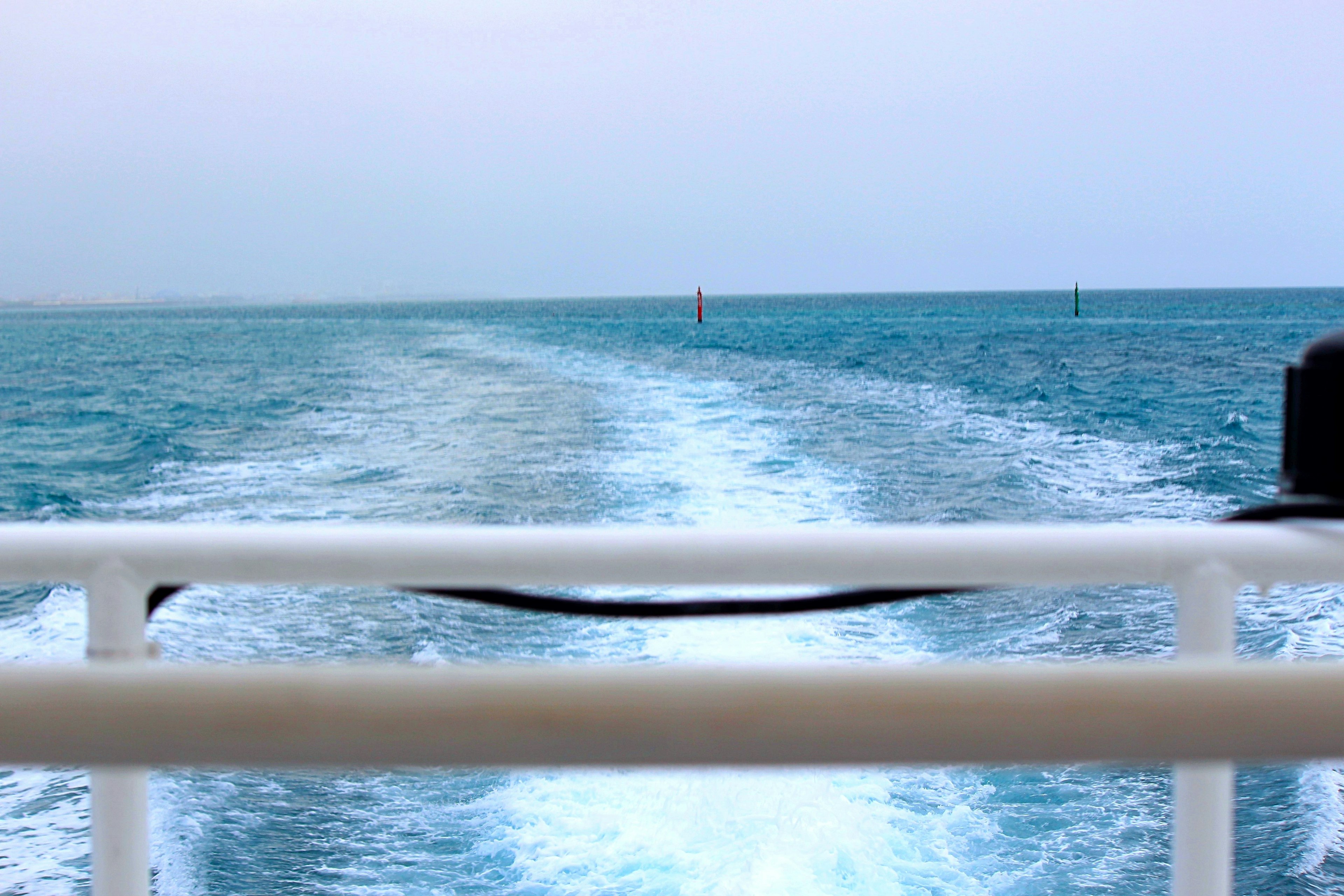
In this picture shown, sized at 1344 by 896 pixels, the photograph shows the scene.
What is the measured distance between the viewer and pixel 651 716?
1.31 ft

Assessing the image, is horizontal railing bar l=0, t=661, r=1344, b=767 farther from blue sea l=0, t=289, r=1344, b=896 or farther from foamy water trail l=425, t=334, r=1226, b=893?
foamy water trail l=425, t=334, r=1226, b=893

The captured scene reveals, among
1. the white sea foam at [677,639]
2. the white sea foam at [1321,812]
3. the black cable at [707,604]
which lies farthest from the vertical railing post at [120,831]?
the white sea foam at [1321,812]

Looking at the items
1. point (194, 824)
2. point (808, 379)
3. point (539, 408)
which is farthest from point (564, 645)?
point (808, 379)

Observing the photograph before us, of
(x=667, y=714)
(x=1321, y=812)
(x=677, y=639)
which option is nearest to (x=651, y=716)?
(x=667, y=714)

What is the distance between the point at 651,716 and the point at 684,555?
0.63 feet

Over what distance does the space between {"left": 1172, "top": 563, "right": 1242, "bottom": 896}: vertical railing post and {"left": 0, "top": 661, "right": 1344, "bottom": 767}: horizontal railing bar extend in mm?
191

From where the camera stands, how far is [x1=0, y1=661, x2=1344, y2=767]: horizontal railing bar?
0.39 m

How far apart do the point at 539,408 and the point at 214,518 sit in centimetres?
535

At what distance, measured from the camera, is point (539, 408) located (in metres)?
11.9

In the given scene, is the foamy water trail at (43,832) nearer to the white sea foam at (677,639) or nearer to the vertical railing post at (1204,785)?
the white sea foam at (677,639)

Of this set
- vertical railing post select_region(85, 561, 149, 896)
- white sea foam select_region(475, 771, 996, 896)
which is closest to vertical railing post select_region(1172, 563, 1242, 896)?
vertical railing post select_region(85, 561, 149, 896)

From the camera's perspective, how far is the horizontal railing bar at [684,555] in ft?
1.88

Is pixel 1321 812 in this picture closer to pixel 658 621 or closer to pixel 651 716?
pixel 658 621

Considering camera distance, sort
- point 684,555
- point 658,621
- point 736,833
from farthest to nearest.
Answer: point 736,833
point 658,621
point 684,555
